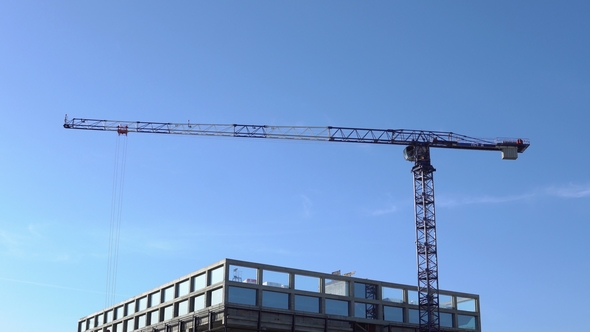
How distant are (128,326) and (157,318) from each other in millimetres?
10192

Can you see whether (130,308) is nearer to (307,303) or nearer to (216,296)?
(216,296)

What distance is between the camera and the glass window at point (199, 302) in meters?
81.0

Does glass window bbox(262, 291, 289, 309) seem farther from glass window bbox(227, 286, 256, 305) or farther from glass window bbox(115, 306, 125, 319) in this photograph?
glass window bbox(115, 306, 125, 319)

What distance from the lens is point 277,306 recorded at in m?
81.1

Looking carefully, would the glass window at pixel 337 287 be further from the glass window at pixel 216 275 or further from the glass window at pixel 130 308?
the glass window at pixel 130 308

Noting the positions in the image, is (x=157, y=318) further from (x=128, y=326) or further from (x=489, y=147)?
(x=489, y=147)

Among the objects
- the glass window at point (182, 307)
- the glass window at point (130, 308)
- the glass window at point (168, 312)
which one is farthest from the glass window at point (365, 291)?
the glass window at point (130, 308)

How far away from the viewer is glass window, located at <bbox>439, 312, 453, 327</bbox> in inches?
3762

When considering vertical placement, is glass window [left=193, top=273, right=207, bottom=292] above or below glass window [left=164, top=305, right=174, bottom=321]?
above

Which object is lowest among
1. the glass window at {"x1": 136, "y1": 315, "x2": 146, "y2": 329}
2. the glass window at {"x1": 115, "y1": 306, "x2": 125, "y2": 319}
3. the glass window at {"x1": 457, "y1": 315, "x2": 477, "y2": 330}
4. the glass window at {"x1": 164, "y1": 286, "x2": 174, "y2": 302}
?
the glass window at {"x1": 136, "y1": 315, "x2": 146, "y2": 329}

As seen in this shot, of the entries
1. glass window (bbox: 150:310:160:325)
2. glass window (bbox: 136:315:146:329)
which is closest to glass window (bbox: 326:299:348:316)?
glass window (bbox: 150:310:160:325)

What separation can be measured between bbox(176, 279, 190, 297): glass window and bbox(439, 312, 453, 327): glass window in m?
34.1

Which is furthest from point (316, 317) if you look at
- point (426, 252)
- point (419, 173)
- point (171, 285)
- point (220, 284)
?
point (419, 173)

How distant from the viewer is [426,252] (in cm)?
10175
